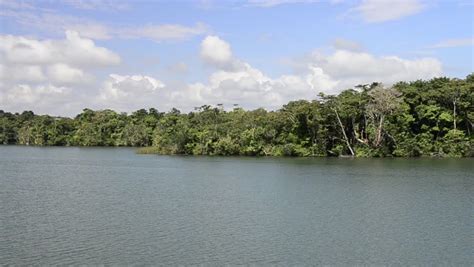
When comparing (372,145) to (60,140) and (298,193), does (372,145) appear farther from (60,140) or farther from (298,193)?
(60,140)

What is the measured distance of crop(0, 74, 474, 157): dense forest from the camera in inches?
2655

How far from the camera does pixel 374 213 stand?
27.0 meters

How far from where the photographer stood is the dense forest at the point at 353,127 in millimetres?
67438

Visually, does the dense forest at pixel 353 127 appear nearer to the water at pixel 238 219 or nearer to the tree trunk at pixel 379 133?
the tree trunk at pixel 379 133

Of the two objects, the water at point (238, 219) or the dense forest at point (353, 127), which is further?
the dense forest at point (353, 127)

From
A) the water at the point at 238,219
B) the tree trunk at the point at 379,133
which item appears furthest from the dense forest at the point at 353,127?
the water at the point at 238,219

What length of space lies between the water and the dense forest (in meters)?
23.9

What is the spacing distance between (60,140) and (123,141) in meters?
16.7

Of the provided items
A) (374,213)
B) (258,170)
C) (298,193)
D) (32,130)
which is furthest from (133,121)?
(374,213)

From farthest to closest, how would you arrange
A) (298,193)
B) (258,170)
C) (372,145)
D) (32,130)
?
(32,130) → (372,145) → (258,170) → (298,193)

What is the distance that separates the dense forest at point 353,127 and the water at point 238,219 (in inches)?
940

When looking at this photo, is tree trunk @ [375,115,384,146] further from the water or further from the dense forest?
the water

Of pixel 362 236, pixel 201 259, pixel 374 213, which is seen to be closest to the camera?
pixel 201 259

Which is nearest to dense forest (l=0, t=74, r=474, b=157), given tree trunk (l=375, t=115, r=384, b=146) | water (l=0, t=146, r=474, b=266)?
tree trunk (l=375, t=115, r=384, b=146)
